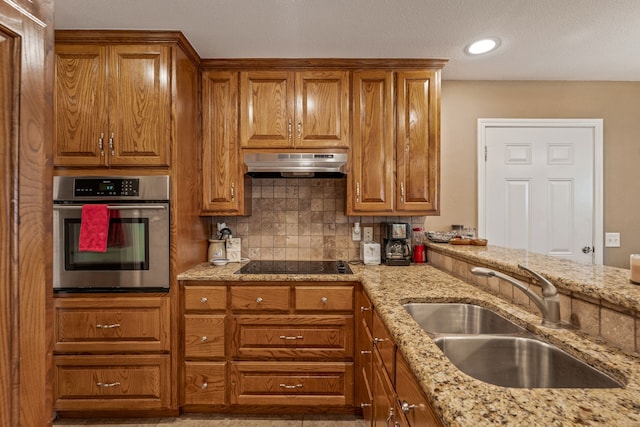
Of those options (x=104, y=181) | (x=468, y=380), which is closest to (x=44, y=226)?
(x=468, y=380)

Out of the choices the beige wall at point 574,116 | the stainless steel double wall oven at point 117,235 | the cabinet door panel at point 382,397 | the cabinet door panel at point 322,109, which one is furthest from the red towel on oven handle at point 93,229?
the beige wall at point 574,116

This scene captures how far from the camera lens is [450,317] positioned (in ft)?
4.99

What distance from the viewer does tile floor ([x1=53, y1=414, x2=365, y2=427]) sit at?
2.08 m

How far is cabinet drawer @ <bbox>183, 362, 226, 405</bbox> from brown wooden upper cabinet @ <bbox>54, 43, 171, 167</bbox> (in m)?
1.28

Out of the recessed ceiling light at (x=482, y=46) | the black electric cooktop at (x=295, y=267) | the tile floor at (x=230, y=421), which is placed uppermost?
the recessed ceiling light at (x=482, y=46)

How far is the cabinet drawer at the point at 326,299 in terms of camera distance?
84.5 inches

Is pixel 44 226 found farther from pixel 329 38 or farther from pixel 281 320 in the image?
pixel 329 38

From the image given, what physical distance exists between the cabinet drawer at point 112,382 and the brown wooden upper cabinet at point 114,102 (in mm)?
1189

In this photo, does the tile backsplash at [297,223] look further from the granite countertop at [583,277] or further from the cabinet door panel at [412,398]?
the cabinet door panel at [412,398]

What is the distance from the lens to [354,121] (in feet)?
7.97

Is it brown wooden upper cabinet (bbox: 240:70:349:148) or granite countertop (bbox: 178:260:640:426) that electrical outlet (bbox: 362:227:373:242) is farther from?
granite countertop (bbox: 178:260:640:426)

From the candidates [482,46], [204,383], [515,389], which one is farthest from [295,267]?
[482,46]

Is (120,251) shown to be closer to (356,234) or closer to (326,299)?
(326,299)

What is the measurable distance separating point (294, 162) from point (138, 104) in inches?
40.1
